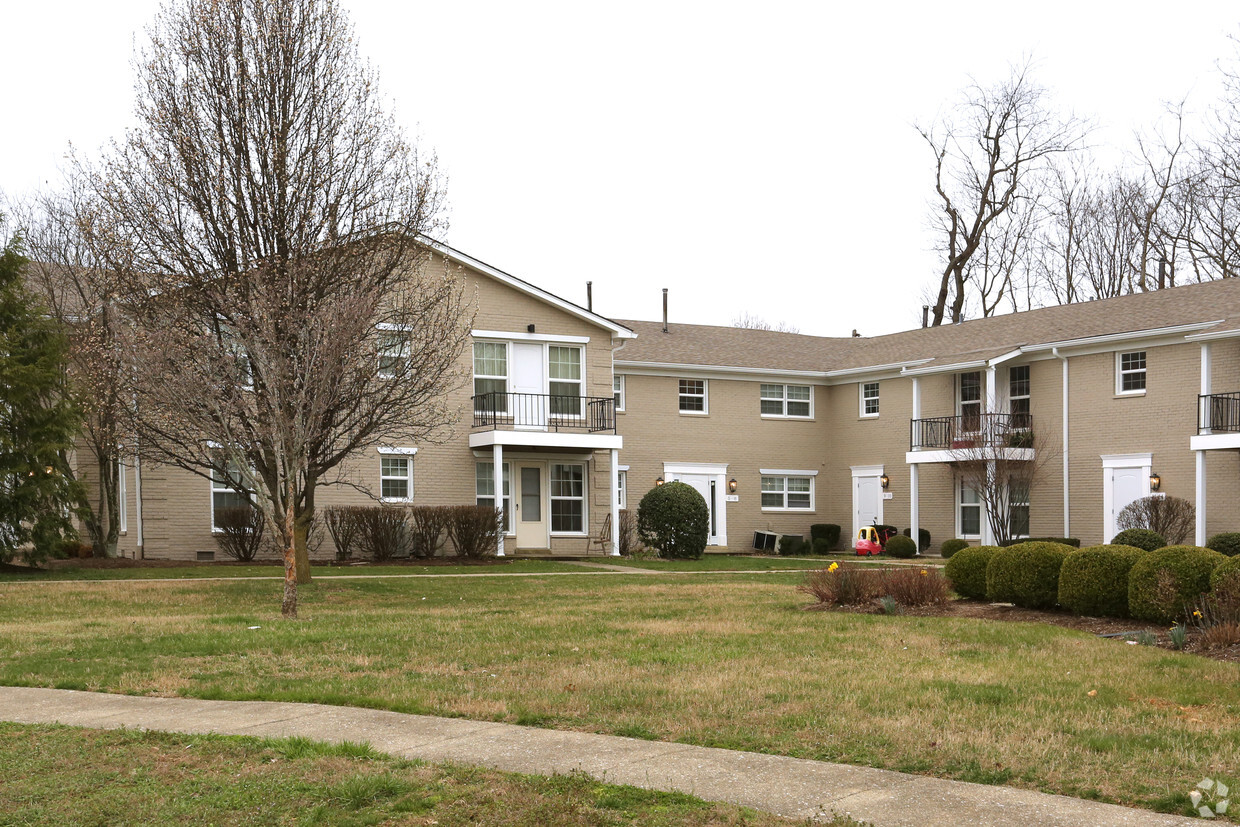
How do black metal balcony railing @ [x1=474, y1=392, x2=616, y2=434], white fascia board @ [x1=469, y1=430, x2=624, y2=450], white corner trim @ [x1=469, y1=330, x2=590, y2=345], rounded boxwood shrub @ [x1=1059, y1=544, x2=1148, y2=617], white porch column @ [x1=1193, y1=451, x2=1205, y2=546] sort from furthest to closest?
black metal balcony railing @ [x1=474, y1=392, x2=616, y2=434]
white corner trim @ [x1=469, y1=330, x2=590, y2=345]
white fascia board @ [x1=469, y1=430, x2=624, y2=450]
white porch column @ [x1=1193, y1=451, x2=1205, y2=546]
rounded boxwood shrub @ [x1=1059, y1=544, x2=1148, y2=617]

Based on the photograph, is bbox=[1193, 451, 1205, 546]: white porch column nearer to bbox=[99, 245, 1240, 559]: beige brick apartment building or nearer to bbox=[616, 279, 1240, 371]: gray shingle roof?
bbox=[99, 245, 1240, 559]: beige brick apartment building

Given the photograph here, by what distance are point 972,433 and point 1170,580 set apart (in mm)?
18750

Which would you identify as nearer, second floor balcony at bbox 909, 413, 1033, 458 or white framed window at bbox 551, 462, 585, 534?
second floor balcony at bbox 909, 413, 1033, 458

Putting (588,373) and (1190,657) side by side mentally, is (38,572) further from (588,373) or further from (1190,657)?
(1190,657)

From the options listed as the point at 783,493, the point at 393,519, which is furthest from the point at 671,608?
the point at 783,493

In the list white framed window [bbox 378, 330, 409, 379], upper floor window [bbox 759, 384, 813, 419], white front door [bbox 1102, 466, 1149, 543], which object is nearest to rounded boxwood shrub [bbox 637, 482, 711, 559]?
upper floor window [bbox 759, 384, 813, 419]

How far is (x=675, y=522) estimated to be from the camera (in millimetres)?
30984

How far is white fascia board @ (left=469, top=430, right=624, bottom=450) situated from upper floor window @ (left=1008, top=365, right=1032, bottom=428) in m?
10.7

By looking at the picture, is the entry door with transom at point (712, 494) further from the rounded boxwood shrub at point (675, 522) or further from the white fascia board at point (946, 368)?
the white fascia board at point (946, 368)

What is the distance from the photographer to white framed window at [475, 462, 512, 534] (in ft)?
A: 100

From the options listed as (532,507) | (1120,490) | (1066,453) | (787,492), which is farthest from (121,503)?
(1120,490)

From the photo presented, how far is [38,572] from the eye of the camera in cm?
2339

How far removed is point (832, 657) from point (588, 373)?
20959mm

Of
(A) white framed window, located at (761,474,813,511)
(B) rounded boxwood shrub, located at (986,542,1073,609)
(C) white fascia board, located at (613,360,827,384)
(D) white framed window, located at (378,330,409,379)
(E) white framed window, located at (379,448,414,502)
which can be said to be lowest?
(B) rounded boxwood shrub, located at (986,542,1073,609)
